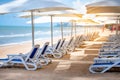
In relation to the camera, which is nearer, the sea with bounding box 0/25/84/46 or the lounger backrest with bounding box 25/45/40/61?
the lounger backrest with bounding box 25/45/40/61

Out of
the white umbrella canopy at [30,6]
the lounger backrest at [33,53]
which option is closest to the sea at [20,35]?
the white umbrella canopy at [30,6]

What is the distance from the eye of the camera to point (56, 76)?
6.71m

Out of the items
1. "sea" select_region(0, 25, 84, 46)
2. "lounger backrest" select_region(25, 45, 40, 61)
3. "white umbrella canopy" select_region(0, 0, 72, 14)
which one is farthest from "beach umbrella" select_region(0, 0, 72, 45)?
"sea" select_region(0, 25, 84, 46)

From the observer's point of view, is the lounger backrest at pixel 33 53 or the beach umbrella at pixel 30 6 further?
the lounger backrest at pixel 33 53

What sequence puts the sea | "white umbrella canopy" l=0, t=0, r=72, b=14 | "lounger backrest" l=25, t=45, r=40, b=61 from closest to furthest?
"white umbrella canopy" l=0, t=0, r=72, b=14 → "lounger backrest" l=25, t=45, r=40, b=61 → the sea

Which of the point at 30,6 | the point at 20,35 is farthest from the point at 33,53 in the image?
the point at 20,35

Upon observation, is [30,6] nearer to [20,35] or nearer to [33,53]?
[33,53]

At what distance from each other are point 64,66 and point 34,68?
105 cm

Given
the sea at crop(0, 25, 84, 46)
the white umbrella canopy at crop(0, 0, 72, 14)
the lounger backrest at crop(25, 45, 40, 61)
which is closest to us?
the white umbrella canopy at crop(0, 0, 72, 14)

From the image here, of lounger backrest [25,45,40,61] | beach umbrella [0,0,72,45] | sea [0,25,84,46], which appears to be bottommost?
sea [0,25,84,46]

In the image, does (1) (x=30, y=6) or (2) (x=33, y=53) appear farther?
(2) (x=33, y=53)

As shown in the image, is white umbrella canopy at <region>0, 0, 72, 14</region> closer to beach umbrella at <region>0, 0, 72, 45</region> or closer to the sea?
beach umbrella at <region>0, 0, 72, 45</region>

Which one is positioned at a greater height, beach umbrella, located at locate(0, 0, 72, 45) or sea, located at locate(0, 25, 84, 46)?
beach umbrella, located at locate(0, 0, 72, 45)

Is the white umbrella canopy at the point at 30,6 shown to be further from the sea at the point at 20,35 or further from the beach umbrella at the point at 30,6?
the sea at the point at 20,35
